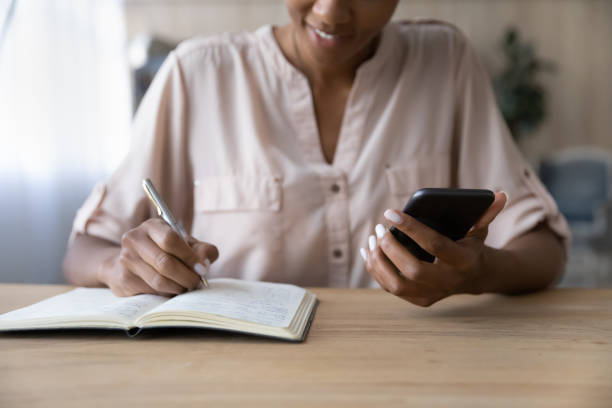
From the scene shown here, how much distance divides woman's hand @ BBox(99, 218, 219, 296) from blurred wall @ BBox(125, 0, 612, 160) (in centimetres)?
502

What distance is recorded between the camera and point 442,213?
69 centimetres

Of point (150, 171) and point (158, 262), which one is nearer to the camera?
point (158, 262)

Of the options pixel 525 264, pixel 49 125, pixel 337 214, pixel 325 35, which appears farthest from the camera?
pixel 49 125

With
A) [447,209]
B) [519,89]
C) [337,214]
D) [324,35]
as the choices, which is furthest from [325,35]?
[519,89]

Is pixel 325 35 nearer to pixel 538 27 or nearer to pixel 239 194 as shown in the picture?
pixel 239 194

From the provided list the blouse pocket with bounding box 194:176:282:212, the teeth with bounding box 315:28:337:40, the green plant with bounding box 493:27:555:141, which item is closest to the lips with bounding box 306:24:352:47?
the teeth with bounding box 315:28:337:40

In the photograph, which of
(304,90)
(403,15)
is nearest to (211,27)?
(403,15)

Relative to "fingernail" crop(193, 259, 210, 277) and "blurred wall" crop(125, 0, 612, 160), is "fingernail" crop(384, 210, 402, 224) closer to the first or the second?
"fingernail" crop(193, 259, 210, 277)

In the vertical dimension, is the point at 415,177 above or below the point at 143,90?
above

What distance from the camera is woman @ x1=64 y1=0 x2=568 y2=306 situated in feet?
3.51

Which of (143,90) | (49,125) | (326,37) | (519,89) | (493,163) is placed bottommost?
(519,89)

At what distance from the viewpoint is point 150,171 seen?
1.14 metres

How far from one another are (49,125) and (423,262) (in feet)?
6.72

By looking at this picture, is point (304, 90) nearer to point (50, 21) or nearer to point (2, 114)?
point (2, 114)
